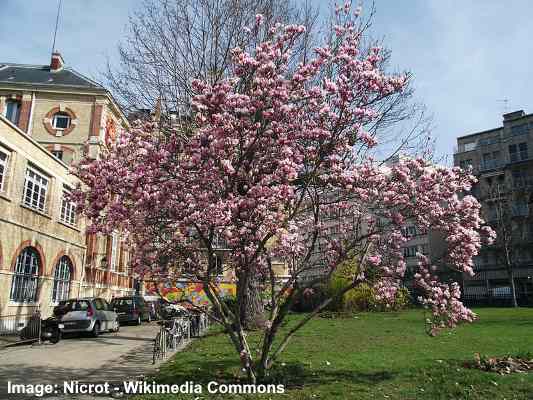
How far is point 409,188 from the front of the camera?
7.73m

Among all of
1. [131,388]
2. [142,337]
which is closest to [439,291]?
[131,388]

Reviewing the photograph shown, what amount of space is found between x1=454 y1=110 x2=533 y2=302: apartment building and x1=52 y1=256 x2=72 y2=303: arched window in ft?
121

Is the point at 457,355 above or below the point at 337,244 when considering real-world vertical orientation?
below

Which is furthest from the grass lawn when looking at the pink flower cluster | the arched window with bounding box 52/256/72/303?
the arched window with bounding box 52/256/72/303

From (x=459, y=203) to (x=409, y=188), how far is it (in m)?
1.07

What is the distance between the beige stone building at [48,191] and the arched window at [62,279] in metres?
0.06

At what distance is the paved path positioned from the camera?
9.24 m

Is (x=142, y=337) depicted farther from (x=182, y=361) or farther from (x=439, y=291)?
(x=439, y=291)

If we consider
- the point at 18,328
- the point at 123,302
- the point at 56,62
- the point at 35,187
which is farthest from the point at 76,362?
the point at 56,62

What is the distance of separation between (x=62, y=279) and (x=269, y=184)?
2216cm

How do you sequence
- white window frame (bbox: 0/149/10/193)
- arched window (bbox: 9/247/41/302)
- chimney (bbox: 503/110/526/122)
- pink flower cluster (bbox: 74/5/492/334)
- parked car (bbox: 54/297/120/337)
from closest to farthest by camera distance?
pink flower cluster (bbox: 74/5/492/334)
parked car (bbox: 54/297/120/337)
white window frame (bbox: 0/149/10/193)
arched window (bbox: 9/247/41/302)
chimney (bbox: 503/110/526/122)

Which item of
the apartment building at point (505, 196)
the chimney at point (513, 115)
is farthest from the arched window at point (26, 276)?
the chimney at point (513, 115)

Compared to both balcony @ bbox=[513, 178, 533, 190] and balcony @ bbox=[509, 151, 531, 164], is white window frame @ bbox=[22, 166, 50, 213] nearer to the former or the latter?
balcony @ bbox=[513, 178, 533, 190]

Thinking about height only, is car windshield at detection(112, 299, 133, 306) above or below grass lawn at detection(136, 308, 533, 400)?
above
